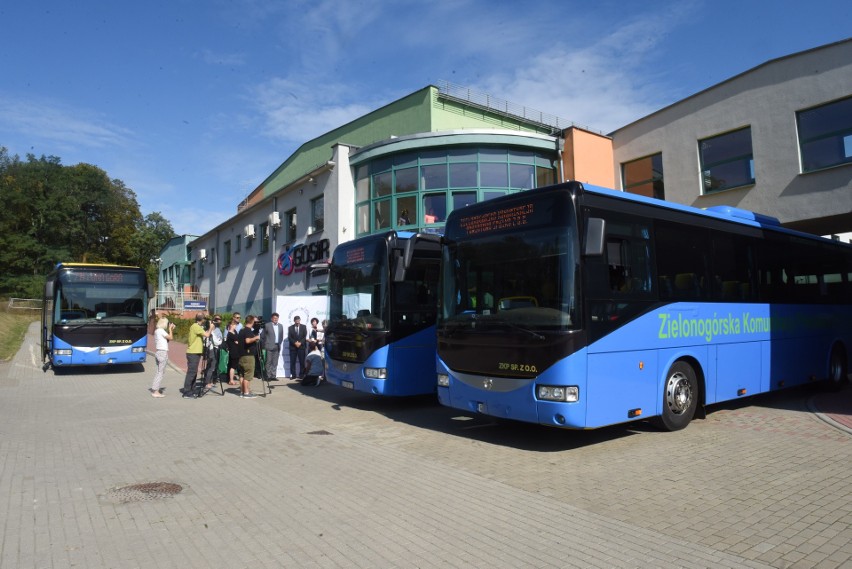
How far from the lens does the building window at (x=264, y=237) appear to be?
2990 centimetres

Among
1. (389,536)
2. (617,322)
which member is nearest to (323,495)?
(389,536)

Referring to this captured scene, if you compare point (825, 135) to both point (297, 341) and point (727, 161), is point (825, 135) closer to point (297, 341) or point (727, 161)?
point (727, 161)

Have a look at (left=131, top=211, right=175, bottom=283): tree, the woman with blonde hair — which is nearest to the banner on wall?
the woman with blonde hair

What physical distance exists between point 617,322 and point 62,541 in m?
6.13

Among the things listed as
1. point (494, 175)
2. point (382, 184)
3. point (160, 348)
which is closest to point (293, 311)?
point (160, 348)

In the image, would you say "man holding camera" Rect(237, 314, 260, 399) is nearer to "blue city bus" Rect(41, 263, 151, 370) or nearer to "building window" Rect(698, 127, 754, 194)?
"blue city bus" Rect(41, 263, 151, 370)

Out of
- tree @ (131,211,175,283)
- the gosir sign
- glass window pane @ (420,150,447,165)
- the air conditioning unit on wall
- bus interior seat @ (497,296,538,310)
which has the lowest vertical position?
bus interior seat @ (497,296,538,310)

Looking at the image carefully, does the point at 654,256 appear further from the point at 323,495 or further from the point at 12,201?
the point at 12,201

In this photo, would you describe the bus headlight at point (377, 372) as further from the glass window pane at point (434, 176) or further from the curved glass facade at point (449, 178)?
the glass window pane at point (434, 176)

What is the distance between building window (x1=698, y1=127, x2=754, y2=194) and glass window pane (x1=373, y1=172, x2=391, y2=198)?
1081 centimetres

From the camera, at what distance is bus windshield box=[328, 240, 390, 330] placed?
10.6m

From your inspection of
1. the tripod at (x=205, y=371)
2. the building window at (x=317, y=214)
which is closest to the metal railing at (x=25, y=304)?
the building window at (x=317, y=214)

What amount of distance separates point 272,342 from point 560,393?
10425mm

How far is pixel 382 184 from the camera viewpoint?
21719mm
